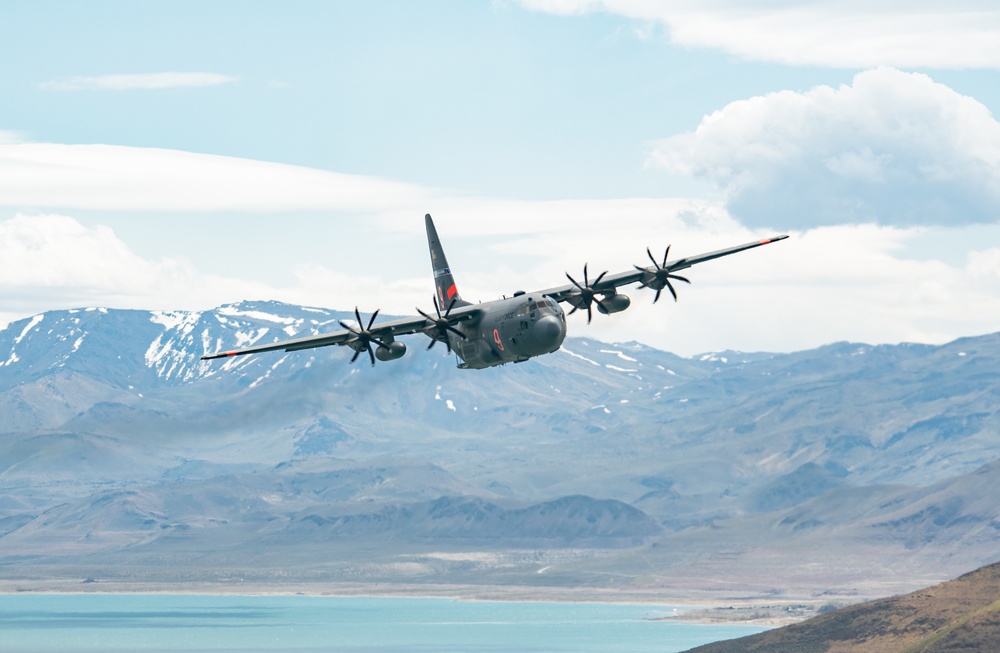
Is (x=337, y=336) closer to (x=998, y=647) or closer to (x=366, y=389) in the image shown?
(x=366, y=389)

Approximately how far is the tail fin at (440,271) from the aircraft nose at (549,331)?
28.0 metres

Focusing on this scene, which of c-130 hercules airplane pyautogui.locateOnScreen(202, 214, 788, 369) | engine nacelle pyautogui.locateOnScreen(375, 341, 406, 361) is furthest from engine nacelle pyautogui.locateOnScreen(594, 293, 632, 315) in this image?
engine nacelle pyautogui.locateOnScreen(375, 341, 406, 361)

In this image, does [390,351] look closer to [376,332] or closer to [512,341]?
[376,332]

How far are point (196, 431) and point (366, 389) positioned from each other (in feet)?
70.3

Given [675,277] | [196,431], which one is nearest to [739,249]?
[675,277]

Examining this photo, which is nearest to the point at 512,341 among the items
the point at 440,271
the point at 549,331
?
the point at 549,331

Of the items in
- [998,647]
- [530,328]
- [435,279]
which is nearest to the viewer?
[530,328]

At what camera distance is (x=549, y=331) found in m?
111

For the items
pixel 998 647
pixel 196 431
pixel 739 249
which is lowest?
pixel 998 647

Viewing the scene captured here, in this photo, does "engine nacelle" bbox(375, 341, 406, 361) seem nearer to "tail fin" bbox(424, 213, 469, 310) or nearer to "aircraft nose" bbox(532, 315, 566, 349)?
"aircraft nose" bbox(532, 315, 566, 349)

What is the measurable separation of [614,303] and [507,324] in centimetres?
983

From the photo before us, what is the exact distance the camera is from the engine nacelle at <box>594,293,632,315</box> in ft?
392

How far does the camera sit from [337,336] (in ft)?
386

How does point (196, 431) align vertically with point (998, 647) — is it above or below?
above
